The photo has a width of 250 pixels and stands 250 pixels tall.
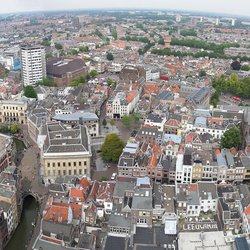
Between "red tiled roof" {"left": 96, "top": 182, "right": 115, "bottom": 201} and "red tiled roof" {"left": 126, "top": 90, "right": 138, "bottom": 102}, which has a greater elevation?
"red tiled roof" {"left": 126, "top": 90, "right": 138, "bottom": 102}

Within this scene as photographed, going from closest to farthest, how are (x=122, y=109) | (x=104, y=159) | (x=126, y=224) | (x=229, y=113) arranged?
(x=126, y=224) → (x=104, y=159) → (x=229, y=113) → (x=122, y=109)

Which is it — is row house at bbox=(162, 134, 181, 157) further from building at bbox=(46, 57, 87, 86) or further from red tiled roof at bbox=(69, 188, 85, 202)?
building at bbox=(46, 57, 87, 86)

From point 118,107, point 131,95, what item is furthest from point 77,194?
point 131,95

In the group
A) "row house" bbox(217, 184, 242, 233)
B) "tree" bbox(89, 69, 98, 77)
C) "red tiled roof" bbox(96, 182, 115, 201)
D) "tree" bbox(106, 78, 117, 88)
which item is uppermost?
"red tiled roof" bbox(96, 182, 115, 201)

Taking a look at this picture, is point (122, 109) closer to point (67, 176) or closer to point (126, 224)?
point (67, 176)

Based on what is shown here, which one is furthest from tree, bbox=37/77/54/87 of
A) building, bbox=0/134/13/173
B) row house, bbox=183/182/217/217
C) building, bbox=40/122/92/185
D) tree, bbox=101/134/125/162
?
row house, bbox=183/182/217/217

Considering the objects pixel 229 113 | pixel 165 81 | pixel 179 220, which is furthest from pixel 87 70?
pixel 179 220

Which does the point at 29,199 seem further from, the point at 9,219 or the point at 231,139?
the point at 231,139
